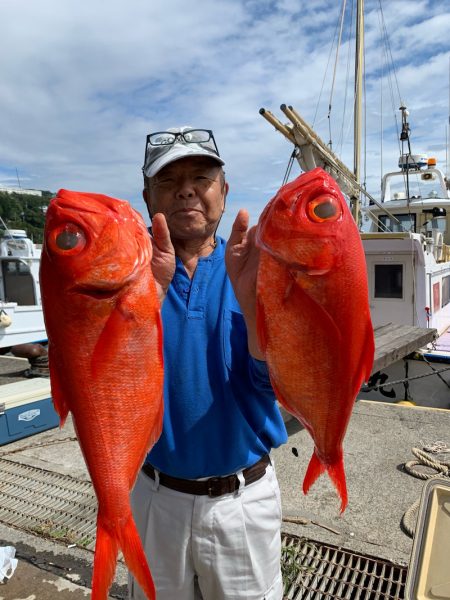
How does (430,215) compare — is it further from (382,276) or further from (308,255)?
(308,255)

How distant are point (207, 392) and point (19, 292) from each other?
615 inches

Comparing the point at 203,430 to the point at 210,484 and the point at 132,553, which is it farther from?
the point at 132,553

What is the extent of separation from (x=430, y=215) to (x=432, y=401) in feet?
27.1

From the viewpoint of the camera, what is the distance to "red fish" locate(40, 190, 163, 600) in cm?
135

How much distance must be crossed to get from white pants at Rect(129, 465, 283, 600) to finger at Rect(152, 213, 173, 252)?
1122mm

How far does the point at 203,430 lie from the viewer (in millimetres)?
1978

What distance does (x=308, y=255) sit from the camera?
1.40 meters

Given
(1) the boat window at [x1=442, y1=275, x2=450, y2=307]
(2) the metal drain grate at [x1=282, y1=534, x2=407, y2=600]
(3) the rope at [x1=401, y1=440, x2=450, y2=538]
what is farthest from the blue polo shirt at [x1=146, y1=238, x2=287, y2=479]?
(1) the boat window at [x1=442, y1=275, x2=450, y2=307]

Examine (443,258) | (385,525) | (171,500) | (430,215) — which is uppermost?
(430,215)

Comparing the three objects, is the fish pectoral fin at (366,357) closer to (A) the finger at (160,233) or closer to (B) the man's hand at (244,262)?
(B) the man's hand at (244,262)

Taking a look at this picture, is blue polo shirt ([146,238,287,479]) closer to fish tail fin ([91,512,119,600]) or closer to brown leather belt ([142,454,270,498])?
brown leather belt ([142,454,270,498])

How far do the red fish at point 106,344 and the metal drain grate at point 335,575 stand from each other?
2063 mm

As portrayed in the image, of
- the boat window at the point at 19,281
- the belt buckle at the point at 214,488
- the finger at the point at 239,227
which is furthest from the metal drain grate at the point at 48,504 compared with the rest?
the boat window at the point at 19,281

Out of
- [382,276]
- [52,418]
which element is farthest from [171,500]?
[382,276]
